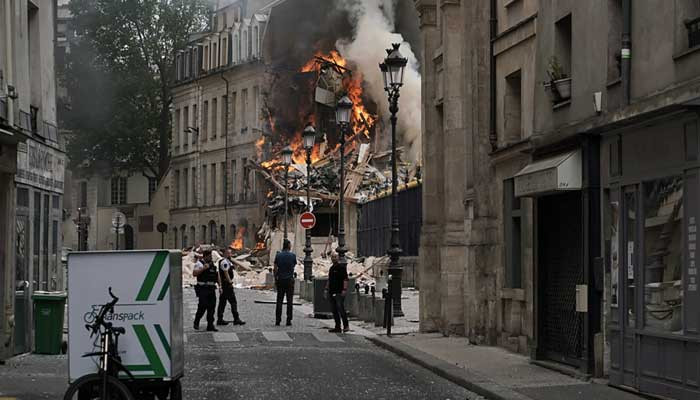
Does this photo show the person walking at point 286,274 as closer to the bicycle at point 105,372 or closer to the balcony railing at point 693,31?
the balcony railing at point 693,31

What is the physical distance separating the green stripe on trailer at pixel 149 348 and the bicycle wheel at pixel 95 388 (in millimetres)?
489

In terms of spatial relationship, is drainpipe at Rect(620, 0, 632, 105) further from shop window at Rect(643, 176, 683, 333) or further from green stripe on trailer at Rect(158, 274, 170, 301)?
green stripe on trailer at Rect(158, 274, 170, 301)

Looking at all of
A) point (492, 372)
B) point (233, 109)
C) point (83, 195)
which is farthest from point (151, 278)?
point (83, 195)

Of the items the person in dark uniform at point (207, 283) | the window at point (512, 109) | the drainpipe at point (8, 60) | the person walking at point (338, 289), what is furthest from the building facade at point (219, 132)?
the drainpipe at point (8, 60)

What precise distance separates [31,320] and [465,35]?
370 inches

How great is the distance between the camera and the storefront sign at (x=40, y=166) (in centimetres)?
2200

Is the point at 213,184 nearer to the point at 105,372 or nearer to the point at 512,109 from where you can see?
the point at 512,109

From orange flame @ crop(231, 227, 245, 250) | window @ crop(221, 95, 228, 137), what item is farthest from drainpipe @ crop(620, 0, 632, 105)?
window @ crop(221, 95, 228, 137)

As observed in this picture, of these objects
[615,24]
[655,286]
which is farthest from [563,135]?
[655,286]

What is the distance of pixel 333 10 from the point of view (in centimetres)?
7731

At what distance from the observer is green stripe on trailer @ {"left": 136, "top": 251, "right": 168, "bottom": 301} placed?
1288 cm

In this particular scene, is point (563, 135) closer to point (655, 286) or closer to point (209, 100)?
point (655, 286)

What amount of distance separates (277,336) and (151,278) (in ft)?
49.2

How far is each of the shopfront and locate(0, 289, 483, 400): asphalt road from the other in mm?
2176
